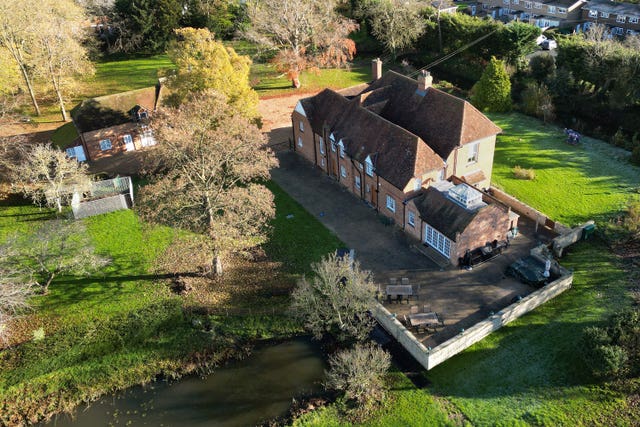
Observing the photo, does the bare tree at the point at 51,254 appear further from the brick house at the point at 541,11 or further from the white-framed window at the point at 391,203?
the brick house at the point at 541,11

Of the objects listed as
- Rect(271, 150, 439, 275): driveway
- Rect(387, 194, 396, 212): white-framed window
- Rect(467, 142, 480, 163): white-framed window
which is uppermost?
Rect(467, 142, 480, 163): white-framed window

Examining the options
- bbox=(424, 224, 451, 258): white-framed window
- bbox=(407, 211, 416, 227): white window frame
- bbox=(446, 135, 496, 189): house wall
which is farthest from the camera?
bbox=(446, 135, 496, 189): house wall

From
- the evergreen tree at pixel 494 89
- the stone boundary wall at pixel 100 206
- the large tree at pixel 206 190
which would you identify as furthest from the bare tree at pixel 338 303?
the evergreen tree at pixel 494 89

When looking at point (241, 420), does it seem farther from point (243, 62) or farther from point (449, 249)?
point (243, 62)

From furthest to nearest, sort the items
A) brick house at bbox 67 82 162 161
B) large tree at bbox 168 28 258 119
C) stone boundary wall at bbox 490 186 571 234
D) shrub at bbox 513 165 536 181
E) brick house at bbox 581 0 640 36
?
brick house at bbox 581 0 640 36
brick house at bbox 67 82 162 161
large tree at bbox 168 28 258 119
shrub at bbox 513 165 536 181
stone boundary wall at bbox 490 186 571 234

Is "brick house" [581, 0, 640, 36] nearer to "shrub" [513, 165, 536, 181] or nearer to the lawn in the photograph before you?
"shrub" [513, 165, 536, 181]

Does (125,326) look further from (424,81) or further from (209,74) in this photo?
(424,81)

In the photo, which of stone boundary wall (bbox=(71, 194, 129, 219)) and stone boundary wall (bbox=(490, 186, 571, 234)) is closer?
stone boundary wall (bbox=(490, 186, 571, 234))

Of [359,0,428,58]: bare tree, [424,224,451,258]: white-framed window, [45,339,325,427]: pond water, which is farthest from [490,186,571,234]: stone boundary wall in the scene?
[359,0,428,58]: bare tree
